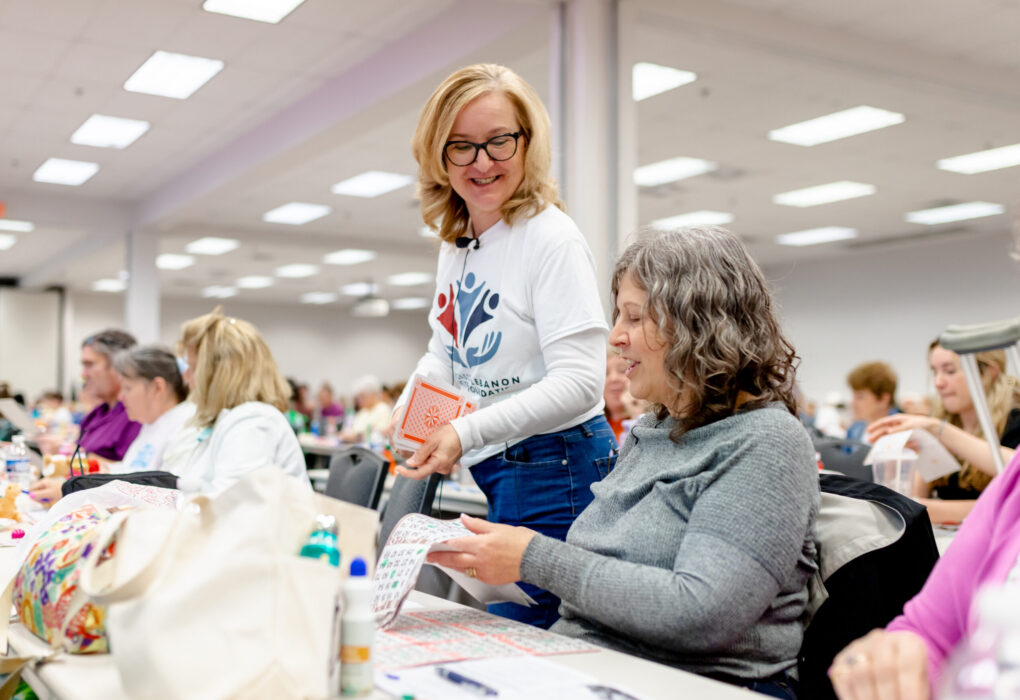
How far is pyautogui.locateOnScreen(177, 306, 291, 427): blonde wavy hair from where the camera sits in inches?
112

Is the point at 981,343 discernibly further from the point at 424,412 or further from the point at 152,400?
the point at 152,400

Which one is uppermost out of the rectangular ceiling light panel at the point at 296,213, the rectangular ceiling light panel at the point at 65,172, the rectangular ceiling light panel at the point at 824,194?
the rectangular ceiling light panel at the point at 65,172

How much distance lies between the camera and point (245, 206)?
10.2 m

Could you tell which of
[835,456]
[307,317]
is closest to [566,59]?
[835,456]

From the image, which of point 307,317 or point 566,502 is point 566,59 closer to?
point 566,502

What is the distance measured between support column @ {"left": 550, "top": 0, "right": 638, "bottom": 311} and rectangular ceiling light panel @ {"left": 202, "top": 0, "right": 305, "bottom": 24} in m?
1.63

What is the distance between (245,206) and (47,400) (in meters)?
3.97

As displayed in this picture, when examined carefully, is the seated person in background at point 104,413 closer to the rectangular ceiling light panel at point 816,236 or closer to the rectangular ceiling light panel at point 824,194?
the rectangular ceiling light panel at point 824,194

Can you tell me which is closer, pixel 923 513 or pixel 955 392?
pixel 923 513

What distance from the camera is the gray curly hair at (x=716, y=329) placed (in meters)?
1.33

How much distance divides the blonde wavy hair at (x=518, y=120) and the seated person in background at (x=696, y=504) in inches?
15.2

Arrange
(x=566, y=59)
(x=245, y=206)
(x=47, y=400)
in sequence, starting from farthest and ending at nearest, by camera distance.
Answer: (x=47, y=400) → (x=245, y=206) → (x=566, y=59)

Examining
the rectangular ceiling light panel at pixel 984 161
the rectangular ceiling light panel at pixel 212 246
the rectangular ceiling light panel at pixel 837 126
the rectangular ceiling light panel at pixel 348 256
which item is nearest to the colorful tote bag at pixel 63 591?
the rectangular ceiling light panel at pixel 837 126

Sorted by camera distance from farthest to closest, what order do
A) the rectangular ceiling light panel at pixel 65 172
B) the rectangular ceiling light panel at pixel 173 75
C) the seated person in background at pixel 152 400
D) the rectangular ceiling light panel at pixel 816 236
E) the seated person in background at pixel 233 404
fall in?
the rectangular ceiling light panel at pixel 816 236 → the rectangular ceiling light panel at pixel 65 172 → the rectangular ceiling light panel at pixel 173 75 → the seated person in background at pixel 152 400 → the seated person in background at pixel 233 404
